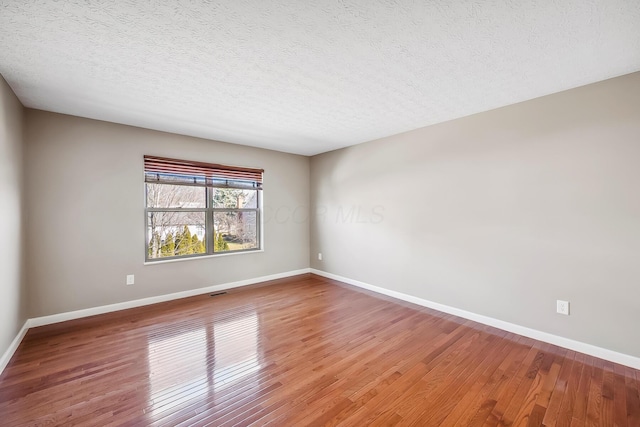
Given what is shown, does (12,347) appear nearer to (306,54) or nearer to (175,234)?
(175,234)

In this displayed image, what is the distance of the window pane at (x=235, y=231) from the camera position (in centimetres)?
441

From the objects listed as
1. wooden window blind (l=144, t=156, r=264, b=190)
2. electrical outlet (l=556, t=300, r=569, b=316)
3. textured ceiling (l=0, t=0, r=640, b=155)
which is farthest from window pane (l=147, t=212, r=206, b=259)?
electrical outlet (l=556, t=300, r=569, b=316)

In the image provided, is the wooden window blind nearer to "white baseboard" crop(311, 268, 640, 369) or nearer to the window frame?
the window frame

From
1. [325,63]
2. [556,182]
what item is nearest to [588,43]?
[556,182]

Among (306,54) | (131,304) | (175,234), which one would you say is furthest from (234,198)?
(306,54)

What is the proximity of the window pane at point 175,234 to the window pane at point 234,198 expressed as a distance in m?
0.35

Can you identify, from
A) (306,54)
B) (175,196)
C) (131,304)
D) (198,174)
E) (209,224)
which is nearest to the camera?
(306,54)

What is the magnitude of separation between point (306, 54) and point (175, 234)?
129 inches

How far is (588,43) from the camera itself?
181 centimetres

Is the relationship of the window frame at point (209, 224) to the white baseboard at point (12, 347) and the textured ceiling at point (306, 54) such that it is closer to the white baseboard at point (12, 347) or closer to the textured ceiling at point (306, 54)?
the white baseboard at point (12, 347)

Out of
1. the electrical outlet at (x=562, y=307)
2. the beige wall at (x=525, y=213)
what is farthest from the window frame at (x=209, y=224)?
the electrical outlet at (x=562, y=307)

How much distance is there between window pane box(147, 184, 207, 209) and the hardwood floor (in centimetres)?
154

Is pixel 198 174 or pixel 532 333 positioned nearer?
pixel 532 333

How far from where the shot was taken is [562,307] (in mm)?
2549
